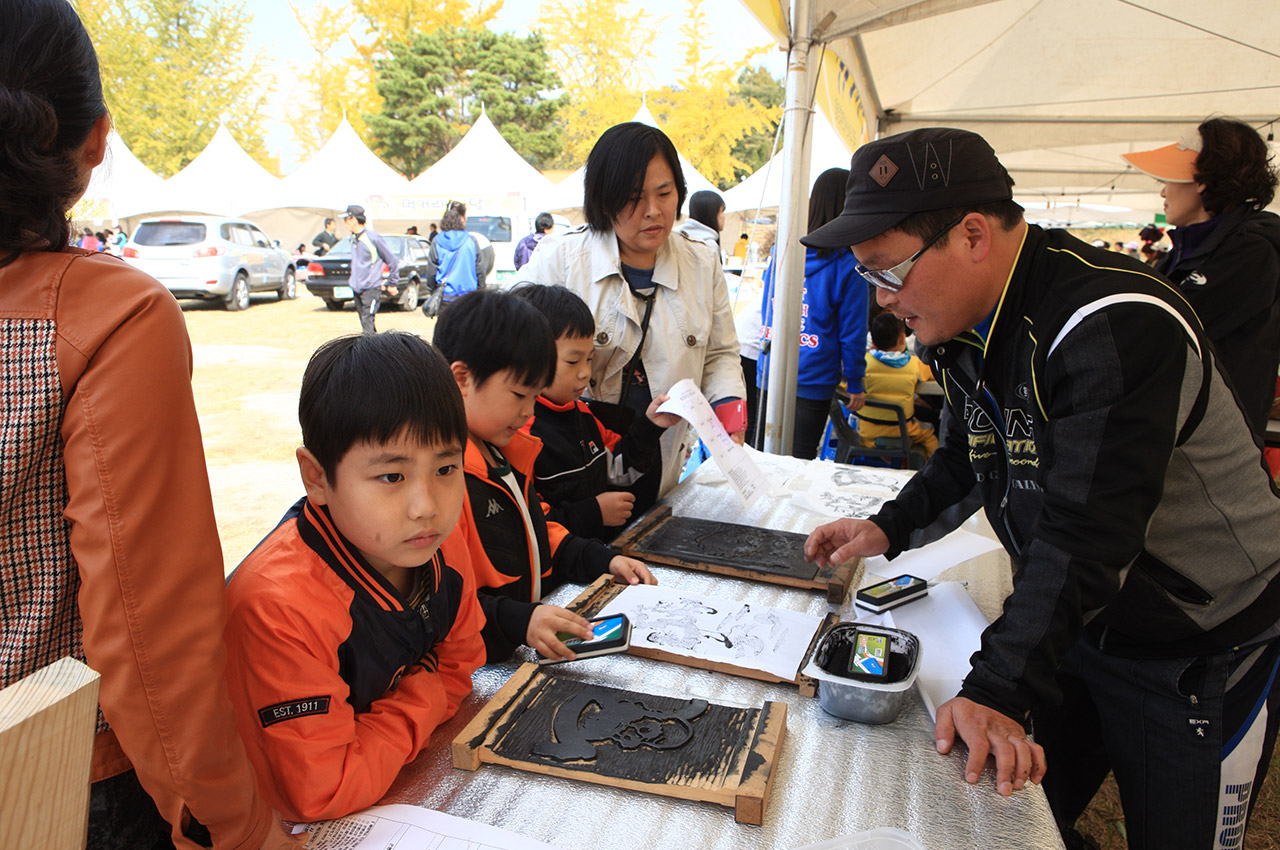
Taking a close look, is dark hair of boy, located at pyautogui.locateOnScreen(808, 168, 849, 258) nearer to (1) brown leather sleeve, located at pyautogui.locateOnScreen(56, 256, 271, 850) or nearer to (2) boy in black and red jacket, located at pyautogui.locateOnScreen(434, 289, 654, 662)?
(2) boy in black and red jacket, located at pyautogui.locateOnScreen(434, 289, 654, 662)

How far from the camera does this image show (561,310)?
193 cm

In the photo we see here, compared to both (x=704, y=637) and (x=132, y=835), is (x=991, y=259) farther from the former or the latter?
(x=132, y=835)

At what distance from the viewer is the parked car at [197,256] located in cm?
1286

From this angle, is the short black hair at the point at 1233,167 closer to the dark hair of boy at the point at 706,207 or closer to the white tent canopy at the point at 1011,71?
the white tent canopy at the point at 1011,71

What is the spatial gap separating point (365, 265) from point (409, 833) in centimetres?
1008

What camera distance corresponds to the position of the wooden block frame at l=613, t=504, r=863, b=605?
163 cm

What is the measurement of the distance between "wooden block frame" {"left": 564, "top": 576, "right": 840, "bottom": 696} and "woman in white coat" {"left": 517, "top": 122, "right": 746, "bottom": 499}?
0.76m

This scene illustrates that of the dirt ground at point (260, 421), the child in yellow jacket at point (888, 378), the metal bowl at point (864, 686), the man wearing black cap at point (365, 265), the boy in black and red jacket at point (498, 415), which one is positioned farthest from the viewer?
the man wearing black cap at point (365, 265)

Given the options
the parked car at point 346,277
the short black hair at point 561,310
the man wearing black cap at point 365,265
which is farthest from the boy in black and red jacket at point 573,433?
the parked car at point 346,277

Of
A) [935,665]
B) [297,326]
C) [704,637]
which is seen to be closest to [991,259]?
[935,665]

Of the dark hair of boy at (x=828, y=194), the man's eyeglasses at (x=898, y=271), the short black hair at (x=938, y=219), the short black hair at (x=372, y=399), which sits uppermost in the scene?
the dark hair of boy at (x=828, y=194)

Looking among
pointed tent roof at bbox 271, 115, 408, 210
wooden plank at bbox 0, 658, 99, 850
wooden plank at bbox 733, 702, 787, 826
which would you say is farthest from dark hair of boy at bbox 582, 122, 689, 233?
pointed tent roof at bbox 271, 115, 408, 210

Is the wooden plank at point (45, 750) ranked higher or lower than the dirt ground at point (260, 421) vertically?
higher

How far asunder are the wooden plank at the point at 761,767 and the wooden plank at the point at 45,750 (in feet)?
2.34
